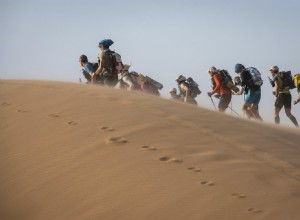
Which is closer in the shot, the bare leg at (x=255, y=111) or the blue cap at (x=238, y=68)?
the blue cap at (x=238, y=68)

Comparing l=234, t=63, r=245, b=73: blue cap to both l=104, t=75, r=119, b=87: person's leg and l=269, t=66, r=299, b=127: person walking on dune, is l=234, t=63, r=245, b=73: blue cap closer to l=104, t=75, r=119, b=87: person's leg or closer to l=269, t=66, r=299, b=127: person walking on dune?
l=269, t=66, r=299, b=127: person walking on dune

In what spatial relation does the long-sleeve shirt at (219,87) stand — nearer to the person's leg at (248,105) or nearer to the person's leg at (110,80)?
the person's leg at (248,105)

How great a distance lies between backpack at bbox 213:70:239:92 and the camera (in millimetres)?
14289

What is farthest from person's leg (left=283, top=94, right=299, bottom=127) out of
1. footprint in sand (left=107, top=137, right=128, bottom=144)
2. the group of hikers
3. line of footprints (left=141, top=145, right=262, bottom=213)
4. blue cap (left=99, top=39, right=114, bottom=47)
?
line of footprints (left=141, top=145, right=262, bottom=213)

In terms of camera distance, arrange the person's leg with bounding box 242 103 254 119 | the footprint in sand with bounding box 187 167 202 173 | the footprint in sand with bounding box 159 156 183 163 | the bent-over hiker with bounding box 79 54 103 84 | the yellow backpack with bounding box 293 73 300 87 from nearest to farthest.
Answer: the footprint in sand with bounding box 187 167 202 173, the footprint in sand with bounding box 159 156 183 163, the bent-over hiker with bounding box 79 54 103 84, the person's leg with bounding box 242 103 254 119, the yellow backpack with bounding box 293 73 300 87

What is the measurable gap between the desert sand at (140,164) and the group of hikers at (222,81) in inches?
134

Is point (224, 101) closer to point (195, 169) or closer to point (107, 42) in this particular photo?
point (107, 42)

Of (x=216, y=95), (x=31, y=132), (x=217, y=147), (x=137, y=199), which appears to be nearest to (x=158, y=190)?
(x=137, y=199)

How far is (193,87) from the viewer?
15789mm

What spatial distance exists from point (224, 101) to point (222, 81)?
1.71 ft

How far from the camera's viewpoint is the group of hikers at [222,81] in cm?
1260

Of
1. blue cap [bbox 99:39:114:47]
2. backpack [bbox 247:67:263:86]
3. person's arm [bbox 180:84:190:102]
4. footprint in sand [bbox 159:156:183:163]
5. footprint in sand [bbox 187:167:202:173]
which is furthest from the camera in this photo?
person's arm [bbox 180:84:190:102]

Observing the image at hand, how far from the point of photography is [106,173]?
20.7 ft

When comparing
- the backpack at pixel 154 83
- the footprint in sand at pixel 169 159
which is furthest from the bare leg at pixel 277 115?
the footprint in sand at pixel 169 159
